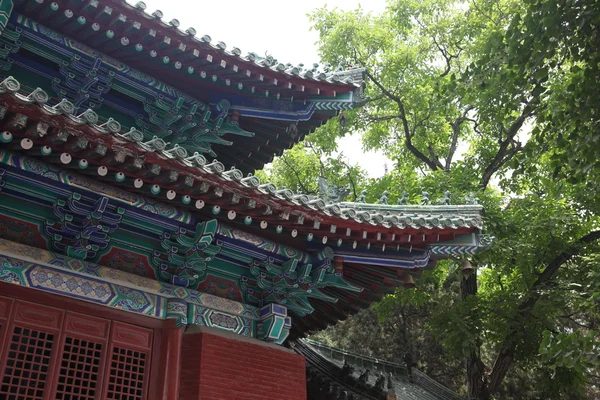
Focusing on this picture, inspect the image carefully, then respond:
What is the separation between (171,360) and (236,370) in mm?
668

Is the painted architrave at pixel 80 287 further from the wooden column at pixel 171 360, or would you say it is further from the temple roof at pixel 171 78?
the temple roof at pixel 171 78

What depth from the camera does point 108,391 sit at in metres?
5.07

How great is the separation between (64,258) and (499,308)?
8854 mm

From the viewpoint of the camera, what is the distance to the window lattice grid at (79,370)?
4871 millimetres

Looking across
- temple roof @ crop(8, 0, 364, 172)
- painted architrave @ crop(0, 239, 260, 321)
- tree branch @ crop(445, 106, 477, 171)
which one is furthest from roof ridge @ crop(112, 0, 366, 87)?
tree branch @ crop(445, 106, 477, 171)

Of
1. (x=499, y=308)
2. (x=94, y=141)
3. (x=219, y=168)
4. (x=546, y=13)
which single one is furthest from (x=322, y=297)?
(x=499, y=308)

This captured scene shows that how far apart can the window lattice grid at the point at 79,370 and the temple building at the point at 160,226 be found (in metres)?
0.03

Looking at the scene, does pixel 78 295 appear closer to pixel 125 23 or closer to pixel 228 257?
pixel 228 257

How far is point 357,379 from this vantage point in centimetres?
930

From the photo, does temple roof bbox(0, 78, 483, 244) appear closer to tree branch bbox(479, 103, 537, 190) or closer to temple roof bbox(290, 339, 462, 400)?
temple roof bbox(290, 339, 462, 400)

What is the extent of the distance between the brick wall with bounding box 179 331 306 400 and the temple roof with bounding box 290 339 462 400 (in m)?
2.99

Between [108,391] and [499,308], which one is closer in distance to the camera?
[108,391]

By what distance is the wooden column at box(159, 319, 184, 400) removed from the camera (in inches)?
210

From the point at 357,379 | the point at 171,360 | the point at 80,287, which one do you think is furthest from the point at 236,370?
the point at 357,379
